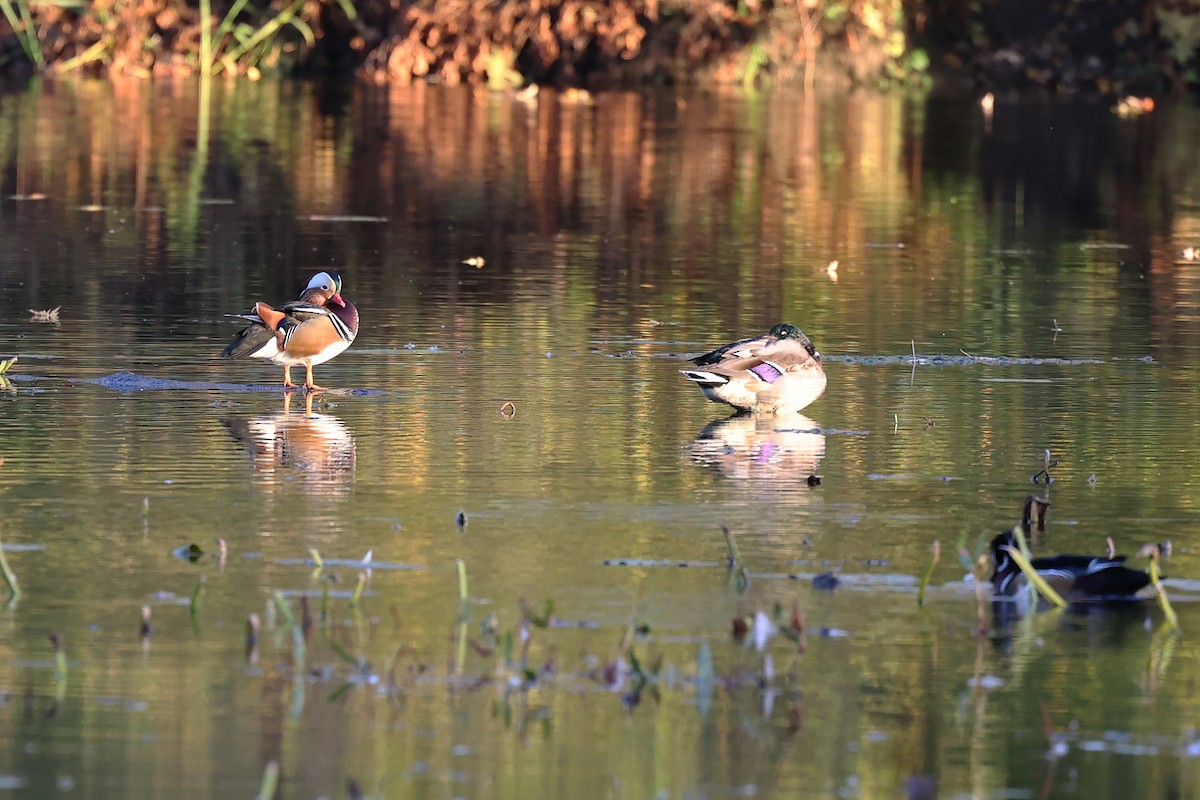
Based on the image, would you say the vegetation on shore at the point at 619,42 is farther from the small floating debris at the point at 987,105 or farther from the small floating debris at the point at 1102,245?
the small floating debris at the point at 1102,245

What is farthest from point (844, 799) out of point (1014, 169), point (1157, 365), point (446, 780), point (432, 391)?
point (1014, 169)

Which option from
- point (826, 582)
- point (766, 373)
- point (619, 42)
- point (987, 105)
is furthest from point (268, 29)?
point (826, 582)

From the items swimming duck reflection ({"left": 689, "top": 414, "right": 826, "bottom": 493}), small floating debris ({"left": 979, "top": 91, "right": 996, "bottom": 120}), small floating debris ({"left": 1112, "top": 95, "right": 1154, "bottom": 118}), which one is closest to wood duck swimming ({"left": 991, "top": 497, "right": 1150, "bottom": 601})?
swimming duck reflection ({"left": 689, "top": 414, "right": 826, "bottom": 493})

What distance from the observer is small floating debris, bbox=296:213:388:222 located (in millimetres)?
19766

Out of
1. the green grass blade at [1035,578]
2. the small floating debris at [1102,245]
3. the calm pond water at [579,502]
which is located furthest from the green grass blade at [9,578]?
the small floating debris at [1102,245]

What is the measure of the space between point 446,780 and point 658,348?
24.0 feet

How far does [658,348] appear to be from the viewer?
12.9 m

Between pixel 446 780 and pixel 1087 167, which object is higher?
pixel 1087 167

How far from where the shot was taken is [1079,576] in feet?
24.5

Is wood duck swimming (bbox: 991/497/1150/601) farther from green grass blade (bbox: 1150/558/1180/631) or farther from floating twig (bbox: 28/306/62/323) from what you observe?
floating twig (bbox: 28/306/62/323)

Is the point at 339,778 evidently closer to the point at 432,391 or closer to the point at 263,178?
the point at 432,391

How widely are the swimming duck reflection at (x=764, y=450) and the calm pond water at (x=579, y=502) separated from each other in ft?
0.09

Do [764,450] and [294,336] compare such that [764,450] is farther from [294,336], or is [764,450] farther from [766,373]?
[294,336]

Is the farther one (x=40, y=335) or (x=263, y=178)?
(x=263, y=178)
